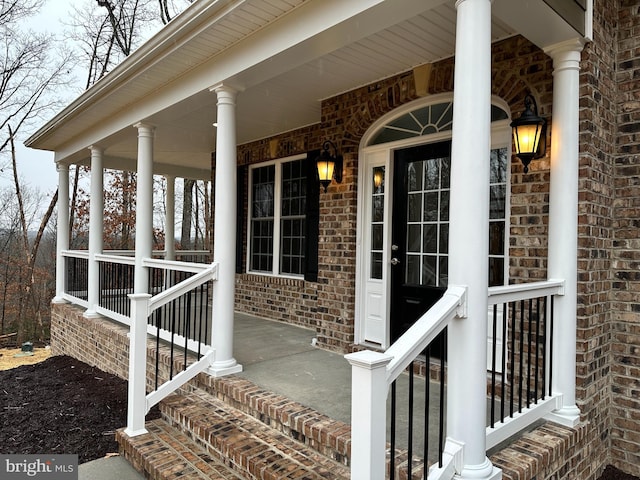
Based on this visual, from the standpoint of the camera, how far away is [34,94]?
1405 cm

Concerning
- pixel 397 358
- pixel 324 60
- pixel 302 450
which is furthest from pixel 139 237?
pixel 397 358

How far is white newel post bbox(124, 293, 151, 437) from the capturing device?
10.8 ft

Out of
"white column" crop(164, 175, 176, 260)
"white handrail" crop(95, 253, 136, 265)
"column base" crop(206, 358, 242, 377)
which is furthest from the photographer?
"white column" crop(164, 175, 176, 260)

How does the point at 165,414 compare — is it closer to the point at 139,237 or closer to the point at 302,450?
the point at 302,450

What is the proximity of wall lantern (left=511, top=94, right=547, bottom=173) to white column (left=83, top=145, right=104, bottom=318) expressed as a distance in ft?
18.9

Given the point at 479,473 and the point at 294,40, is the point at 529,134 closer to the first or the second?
the point at 294,40

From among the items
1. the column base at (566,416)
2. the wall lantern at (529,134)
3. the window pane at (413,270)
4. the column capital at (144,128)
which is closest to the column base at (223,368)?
the window pane at (413,270)

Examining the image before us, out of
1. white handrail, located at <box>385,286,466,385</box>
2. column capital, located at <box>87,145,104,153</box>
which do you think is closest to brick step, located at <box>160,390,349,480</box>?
white handrail, located at <box>385,286,466,385</box>

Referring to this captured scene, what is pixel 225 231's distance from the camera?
12.8 feet

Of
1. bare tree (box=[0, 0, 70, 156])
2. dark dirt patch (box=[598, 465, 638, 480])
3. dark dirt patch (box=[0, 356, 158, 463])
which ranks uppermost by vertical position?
bare tree (box=[0, 0, 70, 156])

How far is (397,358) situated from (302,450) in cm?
134

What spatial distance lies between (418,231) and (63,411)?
165 inches

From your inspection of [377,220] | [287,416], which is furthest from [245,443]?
[377,220]

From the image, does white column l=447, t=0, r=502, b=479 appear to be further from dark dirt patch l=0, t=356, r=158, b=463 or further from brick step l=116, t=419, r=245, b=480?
dark dirt patch l=0, t=356, r=158, b=463
